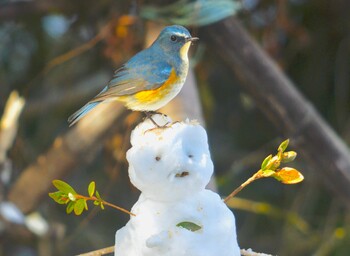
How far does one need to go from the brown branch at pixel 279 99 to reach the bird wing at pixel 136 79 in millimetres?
805

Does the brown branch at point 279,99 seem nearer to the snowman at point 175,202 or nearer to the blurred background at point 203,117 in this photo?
the blurred background at point 203,117

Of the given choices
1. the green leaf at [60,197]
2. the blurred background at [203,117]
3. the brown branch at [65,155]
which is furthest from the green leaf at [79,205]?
the blurred background at [203,117]

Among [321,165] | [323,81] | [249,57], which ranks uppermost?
[323,81]

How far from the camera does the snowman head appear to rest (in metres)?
0.53

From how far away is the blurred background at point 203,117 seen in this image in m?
1.59

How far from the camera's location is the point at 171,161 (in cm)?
53

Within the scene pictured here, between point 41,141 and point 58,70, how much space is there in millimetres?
→ 181

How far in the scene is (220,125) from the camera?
216 cm

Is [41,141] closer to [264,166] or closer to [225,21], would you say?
[225,21]

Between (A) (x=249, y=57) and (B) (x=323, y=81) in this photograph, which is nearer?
(A) (x=249, y=57)

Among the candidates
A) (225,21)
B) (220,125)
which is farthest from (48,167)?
(220,125)

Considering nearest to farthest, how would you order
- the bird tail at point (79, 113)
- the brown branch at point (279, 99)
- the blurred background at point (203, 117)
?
1. the bird tail at point (79, 113)
2. the brown branch at point (279, 99)
3. the blurred background at point (203, 117)

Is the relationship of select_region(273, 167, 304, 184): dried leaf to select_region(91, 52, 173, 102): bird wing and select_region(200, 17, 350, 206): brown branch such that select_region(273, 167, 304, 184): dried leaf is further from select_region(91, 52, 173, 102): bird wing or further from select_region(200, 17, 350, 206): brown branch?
select_region(200, 17, 350, 206): brown branch

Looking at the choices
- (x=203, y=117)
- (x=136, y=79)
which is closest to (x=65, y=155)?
(x=203, y=117)
